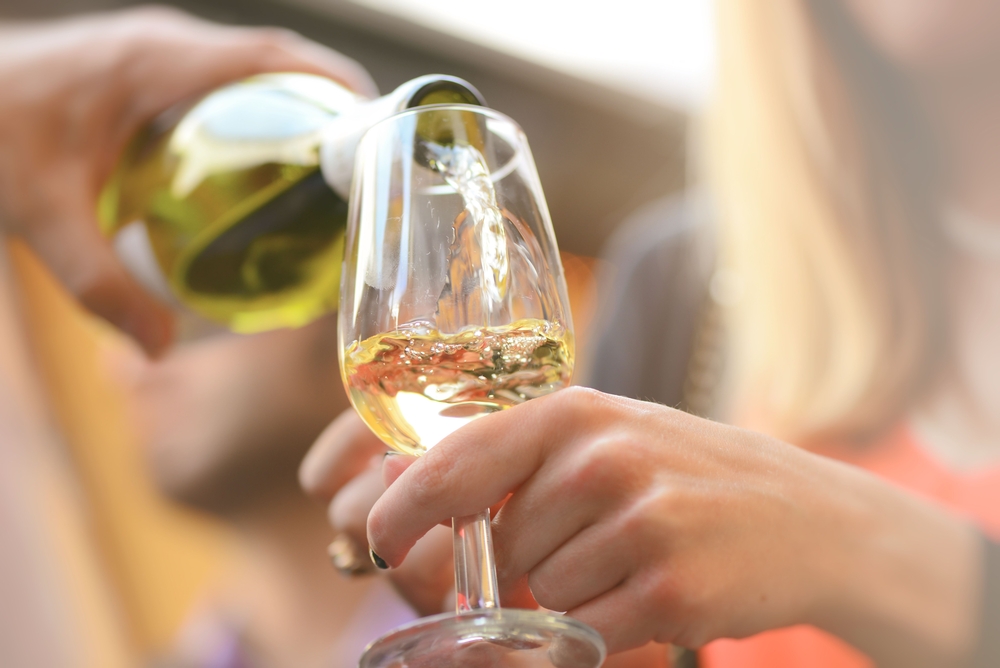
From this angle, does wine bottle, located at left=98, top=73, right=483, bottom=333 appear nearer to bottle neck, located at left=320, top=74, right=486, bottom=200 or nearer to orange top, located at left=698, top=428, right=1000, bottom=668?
bottle neck, located at left=320, top=74, right=486, bottom=200

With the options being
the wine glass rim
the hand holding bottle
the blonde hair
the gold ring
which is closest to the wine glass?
the wine glass rim

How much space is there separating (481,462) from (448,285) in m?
0.09

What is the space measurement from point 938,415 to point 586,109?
5.09ft

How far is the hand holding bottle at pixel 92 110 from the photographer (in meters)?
0.59

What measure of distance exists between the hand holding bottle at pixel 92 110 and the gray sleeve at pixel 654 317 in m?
0.47

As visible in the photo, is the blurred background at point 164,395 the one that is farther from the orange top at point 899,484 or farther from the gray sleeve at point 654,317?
the orange top at point 899,484

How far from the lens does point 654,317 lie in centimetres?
94

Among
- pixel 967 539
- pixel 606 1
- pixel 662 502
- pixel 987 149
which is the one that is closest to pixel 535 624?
pixel 662 502

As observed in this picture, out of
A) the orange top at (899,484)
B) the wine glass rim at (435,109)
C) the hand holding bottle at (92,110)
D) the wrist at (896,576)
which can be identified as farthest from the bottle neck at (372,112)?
the orange top at (899,484)

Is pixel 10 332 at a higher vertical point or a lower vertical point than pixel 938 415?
lower

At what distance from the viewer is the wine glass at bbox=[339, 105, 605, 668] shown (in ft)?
1.07

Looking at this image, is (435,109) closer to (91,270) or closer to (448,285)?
(448,285)

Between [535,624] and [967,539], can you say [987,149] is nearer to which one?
[967,539]

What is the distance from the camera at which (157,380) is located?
133 centimetres
